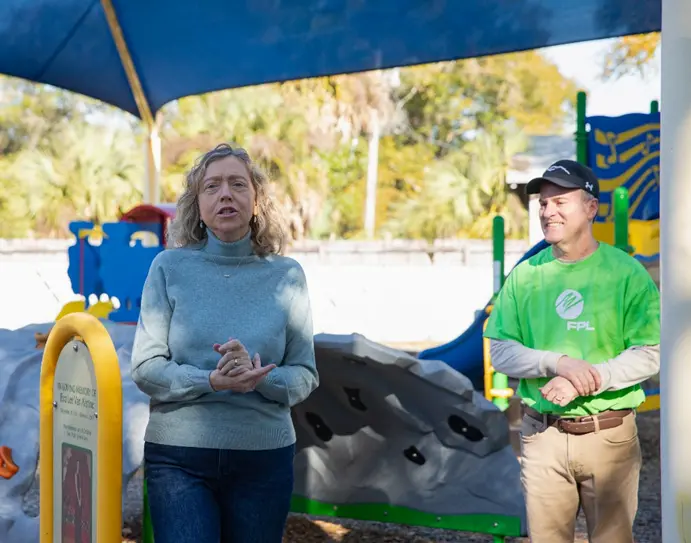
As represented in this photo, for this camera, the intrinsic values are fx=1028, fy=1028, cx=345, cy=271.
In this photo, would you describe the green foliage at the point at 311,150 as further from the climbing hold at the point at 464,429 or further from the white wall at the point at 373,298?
the climbing hold at the point at 464,429

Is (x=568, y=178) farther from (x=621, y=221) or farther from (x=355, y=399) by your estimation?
(x=621, y=221)

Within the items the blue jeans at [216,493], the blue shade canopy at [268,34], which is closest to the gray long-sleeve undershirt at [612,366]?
the blue jeans at [216,493]

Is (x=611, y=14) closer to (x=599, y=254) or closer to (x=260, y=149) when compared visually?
(x=599, y=254)

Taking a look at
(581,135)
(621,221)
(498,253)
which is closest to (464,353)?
(498,253)

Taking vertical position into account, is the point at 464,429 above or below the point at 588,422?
below

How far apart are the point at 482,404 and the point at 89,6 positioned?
4.31 metres

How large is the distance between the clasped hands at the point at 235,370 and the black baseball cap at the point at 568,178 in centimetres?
99

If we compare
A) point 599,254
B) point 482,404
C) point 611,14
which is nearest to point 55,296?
point 611,14

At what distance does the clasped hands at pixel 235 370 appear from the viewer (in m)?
2.45

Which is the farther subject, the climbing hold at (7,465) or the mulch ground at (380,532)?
the mulch ground at (380,532)

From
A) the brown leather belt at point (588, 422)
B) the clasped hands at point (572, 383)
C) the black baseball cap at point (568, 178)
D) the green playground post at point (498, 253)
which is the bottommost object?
the brown leather belt at point (588, 422)

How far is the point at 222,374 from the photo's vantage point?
247 centimetres

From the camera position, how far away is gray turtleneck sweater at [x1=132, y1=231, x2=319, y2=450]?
8.48 ft

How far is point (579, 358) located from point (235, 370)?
40.3 inches
